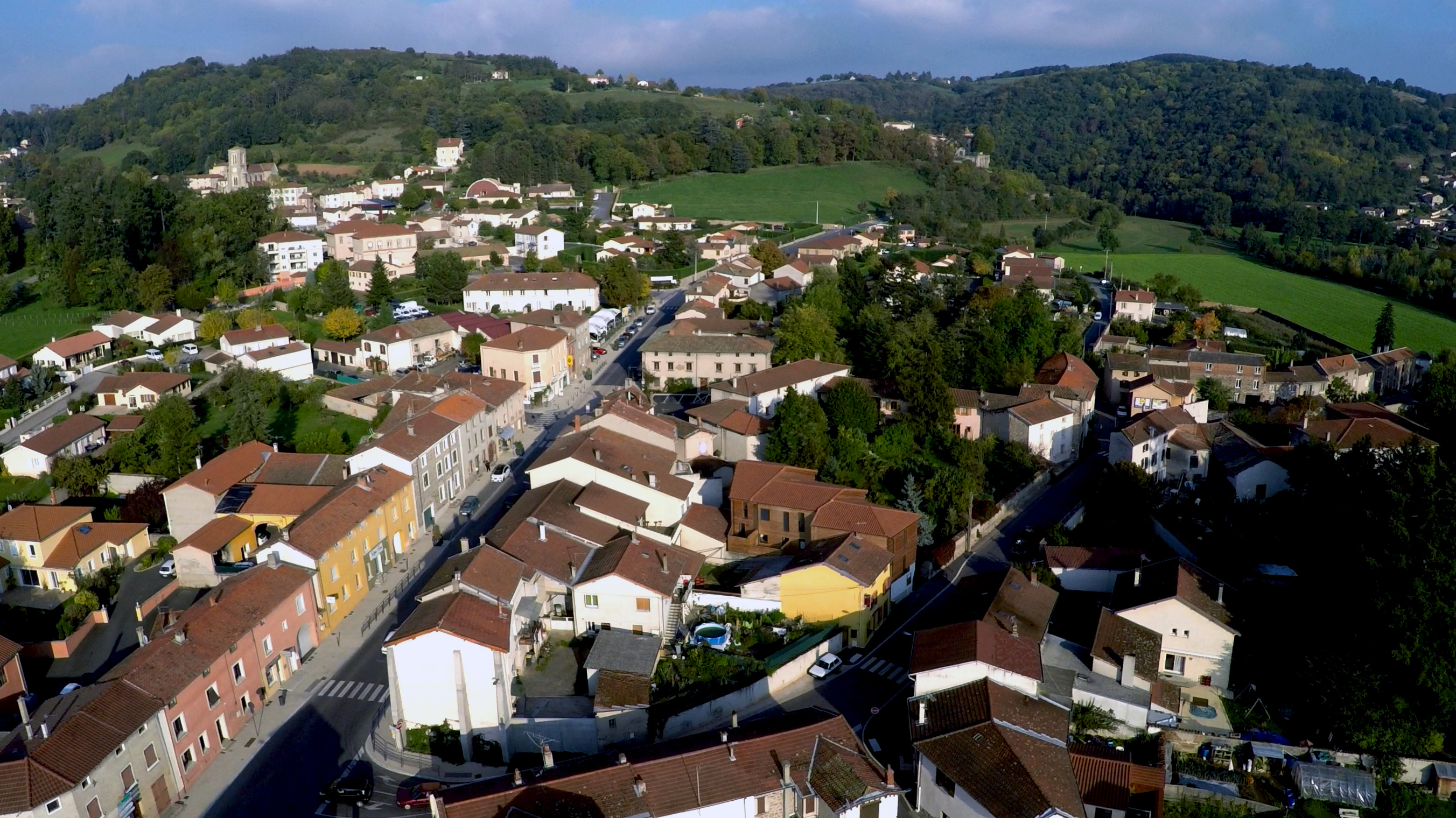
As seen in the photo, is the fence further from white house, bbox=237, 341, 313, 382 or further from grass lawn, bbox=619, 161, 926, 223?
grass lawn, bbox=619, 161, 926, 223

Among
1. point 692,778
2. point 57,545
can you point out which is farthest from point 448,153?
point 692,778

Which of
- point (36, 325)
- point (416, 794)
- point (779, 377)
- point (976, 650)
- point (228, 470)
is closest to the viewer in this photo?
point (416, 794)

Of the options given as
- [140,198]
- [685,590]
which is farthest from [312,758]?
[140,198]

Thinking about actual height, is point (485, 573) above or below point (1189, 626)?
above

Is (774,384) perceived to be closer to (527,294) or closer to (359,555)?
(359,555)

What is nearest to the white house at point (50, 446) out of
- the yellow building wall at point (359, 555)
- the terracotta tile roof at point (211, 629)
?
the yellow building wall at point (359, 555)

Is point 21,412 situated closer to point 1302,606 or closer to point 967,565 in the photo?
point 967,565

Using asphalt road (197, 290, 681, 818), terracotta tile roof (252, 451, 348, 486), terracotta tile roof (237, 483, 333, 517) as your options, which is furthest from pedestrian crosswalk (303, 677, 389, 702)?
terracotta tile roof (252, 451, 348, 486)

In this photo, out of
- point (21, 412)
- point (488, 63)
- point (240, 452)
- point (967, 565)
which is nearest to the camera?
point (967, 565)
